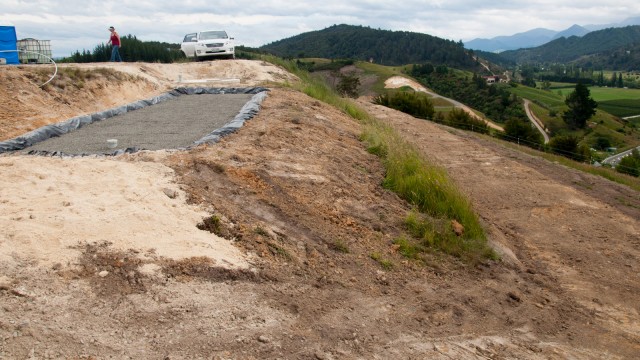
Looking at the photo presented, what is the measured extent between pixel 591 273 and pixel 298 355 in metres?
5.47

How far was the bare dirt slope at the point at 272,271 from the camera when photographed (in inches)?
166

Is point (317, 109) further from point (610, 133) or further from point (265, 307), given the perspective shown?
point (610, 133)

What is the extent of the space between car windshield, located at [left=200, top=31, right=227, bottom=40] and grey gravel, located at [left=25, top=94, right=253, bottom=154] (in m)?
10.6

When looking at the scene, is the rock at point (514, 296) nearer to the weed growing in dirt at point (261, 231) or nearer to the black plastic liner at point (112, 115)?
the weed growing in dirt at point (261, 231)

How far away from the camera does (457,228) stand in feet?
25.1

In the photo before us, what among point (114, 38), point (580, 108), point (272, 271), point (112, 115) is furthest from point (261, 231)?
point (580, 108)

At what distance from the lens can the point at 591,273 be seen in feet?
25.7

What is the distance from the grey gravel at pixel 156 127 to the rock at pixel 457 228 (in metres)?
4.27

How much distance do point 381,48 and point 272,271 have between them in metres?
145

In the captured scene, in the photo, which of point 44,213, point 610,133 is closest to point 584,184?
point 44,213

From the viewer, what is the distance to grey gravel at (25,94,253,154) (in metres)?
8.77

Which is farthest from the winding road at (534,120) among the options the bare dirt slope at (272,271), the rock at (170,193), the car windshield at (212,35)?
the rock at (170,193)

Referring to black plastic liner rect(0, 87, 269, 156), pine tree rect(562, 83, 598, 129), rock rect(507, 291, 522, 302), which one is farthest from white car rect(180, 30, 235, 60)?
pine tree rect(562, 83, 598, 129)

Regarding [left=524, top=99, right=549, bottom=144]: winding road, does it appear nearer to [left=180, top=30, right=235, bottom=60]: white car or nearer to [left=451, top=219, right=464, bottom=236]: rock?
[left=180, top=30, right=235, bottom=60]: white car
